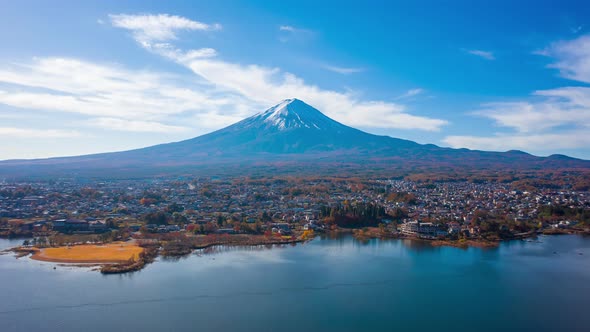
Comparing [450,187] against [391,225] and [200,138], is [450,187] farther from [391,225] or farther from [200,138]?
[200,138]

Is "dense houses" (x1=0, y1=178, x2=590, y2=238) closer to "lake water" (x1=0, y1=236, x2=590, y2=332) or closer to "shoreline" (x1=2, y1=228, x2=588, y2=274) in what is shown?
"shoreline" (x1=2, y1=228, x2=588, y2=274)

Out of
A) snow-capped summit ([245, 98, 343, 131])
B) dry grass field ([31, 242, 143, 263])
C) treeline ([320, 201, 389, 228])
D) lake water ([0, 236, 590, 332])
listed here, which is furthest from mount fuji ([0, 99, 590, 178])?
lake water ([0, 236, 590, 332])

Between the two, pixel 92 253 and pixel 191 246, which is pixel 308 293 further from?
pixel 92 253

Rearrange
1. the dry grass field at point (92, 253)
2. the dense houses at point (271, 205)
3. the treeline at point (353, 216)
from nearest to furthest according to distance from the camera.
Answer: the dry grass field at point (92, 253)
the dense houses at point (271, 205)
the treeline at point (353, 216)

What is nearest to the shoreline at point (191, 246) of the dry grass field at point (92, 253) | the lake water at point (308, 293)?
the dry grass field at point (92, 253)

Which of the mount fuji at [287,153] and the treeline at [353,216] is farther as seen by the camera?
A: the mount fuji at [287,153]

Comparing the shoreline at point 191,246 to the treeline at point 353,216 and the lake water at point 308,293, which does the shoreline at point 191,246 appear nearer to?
the lake water at point 308,293

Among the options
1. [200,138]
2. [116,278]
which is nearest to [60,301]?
[116,278]

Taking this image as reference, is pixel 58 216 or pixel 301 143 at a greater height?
pixel 301 143
